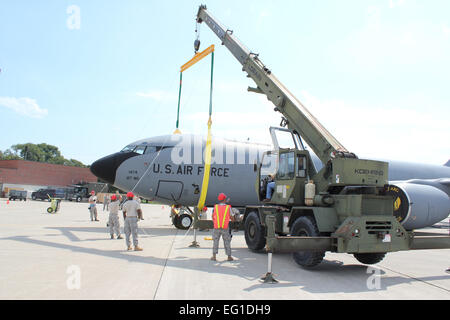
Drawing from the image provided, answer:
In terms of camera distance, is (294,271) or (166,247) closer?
(294,271)

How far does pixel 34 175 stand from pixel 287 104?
7193 cm

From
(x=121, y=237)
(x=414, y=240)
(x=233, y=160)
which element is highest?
(x=233, y=160)

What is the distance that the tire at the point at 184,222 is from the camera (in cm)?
1698

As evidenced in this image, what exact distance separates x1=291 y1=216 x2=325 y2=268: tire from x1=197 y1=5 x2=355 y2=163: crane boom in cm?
171

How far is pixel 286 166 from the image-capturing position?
9.39 metres

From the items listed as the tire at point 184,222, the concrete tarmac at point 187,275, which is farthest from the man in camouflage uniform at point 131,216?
the tire at point 184,222

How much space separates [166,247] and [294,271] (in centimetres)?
455

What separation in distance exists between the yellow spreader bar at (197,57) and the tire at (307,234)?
7.30 m

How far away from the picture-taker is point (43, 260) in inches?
321

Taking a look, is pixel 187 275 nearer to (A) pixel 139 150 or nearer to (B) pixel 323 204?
(B) pixel 323 204

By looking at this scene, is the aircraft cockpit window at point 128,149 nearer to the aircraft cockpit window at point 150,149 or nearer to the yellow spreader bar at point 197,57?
the aircraft cockpit window at point 150,149

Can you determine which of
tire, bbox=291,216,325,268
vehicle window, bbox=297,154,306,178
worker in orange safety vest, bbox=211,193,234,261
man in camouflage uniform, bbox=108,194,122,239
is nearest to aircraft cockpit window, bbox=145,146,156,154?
man in camouflage uniform, bbox=108,194,122,239
